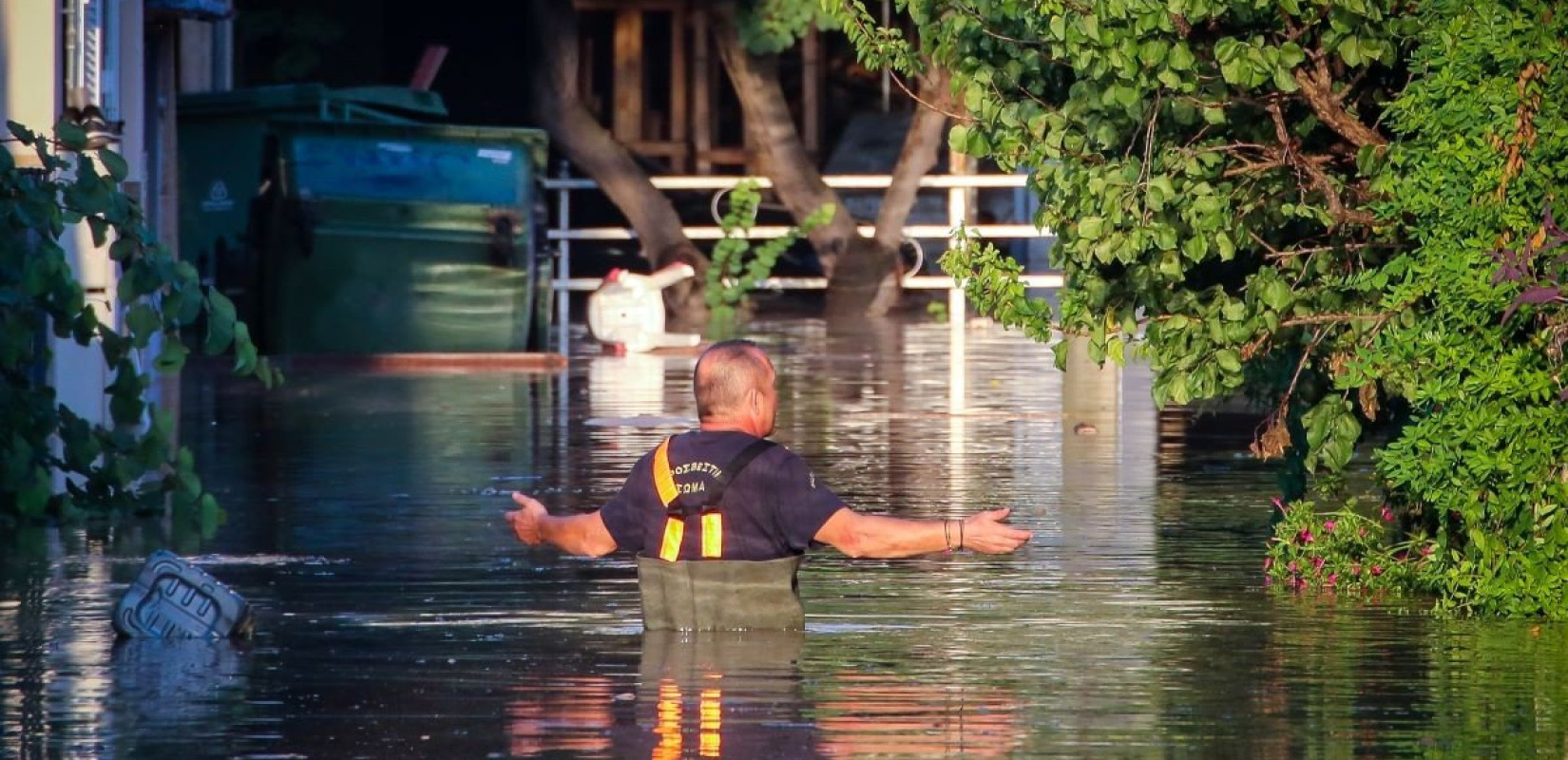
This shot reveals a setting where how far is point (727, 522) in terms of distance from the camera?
775 centimetres

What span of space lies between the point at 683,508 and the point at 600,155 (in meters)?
20.5

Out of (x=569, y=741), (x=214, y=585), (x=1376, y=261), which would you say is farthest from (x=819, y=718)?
(x=1376, y=261)

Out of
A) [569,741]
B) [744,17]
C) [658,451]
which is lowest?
[569,741]

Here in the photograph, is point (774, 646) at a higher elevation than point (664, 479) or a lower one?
lower

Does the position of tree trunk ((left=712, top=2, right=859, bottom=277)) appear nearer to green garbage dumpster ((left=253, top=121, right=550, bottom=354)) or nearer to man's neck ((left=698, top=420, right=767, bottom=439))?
green garbage dumpster ((left=253, top=121, right=550, bottom=354))

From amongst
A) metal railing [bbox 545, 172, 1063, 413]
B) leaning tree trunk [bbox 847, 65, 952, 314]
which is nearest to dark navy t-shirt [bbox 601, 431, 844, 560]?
metal railing [bbox 545, 172, 1063, 413]

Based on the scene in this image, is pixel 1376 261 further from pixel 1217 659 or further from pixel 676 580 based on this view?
pixel 676 580

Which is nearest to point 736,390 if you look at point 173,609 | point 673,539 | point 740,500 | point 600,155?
point 740,500

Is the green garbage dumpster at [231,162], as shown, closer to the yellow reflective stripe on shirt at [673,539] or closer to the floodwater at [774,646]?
the floodwater at [774,646]

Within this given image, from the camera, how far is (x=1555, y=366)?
813 cm

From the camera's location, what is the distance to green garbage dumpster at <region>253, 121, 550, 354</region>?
803 inches

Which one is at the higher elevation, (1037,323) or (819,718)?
(1037,323)

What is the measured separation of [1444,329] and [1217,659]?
3.80 ft

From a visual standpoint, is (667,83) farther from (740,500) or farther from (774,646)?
(740,500)
